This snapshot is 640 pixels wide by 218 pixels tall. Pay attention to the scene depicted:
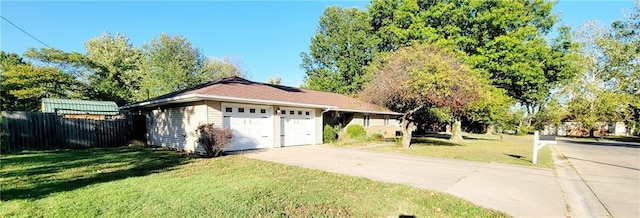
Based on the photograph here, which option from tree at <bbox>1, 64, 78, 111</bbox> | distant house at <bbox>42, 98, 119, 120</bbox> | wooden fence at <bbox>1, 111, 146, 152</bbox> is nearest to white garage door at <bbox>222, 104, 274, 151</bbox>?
wooden fence at <bbox>1, 111, 146, 152</bbox>

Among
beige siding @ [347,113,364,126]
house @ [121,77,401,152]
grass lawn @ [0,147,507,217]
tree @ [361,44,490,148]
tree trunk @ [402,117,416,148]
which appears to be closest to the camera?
grass lawn @ [0,147,507,217]

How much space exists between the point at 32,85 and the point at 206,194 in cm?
3151

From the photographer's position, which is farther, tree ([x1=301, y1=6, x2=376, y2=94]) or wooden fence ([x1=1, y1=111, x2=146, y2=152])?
tree ([x1=301, y1=6, x2=376, y2=94])

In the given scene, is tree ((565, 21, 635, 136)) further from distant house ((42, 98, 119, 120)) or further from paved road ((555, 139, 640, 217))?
distant house ((42, 98, 119, 120))

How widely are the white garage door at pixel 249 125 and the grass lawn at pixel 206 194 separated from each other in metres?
4.00

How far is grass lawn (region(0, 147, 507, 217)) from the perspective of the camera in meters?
4.31

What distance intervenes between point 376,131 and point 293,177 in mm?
15796

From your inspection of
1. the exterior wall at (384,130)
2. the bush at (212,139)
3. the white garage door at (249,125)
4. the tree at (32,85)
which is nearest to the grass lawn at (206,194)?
the bush at (212,139)

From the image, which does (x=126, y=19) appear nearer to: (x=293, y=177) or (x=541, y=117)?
(x=293, y=177)

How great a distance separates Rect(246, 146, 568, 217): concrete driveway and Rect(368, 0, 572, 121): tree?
1406cm

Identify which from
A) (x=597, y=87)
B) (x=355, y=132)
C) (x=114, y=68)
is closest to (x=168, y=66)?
(x=114, y=68)

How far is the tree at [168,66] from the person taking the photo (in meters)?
31.3

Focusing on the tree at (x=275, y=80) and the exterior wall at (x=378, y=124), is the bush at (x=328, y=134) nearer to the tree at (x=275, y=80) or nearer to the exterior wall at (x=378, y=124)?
the exterior wall at (x=378, y=124)

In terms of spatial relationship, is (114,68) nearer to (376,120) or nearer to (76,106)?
(76,106)
